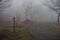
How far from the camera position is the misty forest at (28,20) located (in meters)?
1.99

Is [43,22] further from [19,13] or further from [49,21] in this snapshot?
[19,13]

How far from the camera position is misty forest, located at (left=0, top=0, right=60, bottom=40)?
1994 mm

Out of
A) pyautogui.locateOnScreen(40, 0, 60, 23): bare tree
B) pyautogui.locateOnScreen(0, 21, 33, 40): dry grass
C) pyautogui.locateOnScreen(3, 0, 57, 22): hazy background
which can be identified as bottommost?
pyautogui.locateOnScreen(0, 21, 33, 40): dry grass

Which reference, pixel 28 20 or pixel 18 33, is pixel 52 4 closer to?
pixel 28 20

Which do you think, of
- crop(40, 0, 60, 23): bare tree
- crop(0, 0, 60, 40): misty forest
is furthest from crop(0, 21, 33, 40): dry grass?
crop(40, 0, 60, 23): bare tree

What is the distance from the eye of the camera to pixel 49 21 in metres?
2.03

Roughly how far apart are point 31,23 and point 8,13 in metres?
0.44

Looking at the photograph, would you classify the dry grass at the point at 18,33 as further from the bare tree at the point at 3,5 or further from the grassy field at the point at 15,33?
the bare tree at the point at 3,5

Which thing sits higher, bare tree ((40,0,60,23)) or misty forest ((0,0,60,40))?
bare tree ((40,0,60,23))

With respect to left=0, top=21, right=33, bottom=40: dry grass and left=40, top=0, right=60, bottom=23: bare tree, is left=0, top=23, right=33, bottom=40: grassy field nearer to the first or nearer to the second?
left=0, top=21, right=33, bottom=40: dry grass

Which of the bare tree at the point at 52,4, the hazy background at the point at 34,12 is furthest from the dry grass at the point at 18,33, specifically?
the bare tree at the point at 52,4

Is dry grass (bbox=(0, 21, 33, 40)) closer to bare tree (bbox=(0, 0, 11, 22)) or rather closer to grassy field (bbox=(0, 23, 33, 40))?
grassy field (bbox=(0, 23, 33, 40))

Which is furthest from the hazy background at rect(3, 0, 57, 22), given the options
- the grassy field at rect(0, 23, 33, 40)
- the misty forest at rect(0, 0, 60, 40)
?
the grassy field at rect(0, 23, 33, 40)

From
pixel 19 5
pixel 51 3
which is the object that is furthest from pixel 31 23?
pixel 51 3
